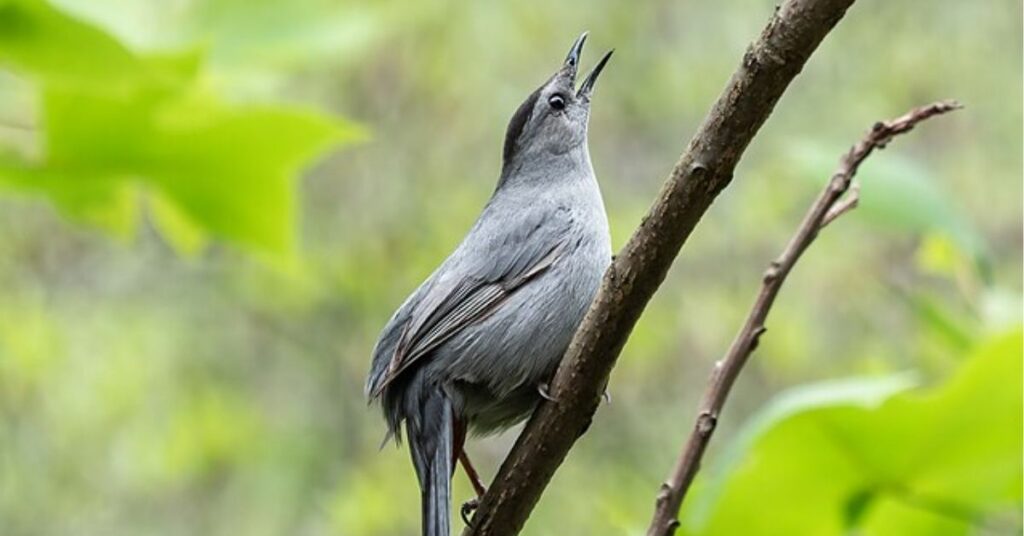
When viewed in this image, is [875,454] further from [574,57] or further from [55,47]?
[574,57]

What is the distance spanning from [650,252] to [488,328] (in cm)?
97

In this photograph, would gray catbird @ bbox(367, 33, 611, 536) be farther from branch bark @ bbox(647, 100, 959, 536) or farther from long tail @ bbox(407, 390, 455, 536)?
branch bark @ bbox(647, 100, 959, 536)

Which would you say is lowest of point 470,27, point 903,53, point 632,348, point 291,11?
point 291,11

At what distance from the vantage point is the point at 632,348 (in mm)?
8062

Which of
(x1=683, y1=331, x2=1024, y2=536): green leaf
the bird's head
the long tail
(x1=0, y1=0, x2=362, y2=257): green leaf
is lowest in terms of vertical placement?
(x1=683, y1=331, x2=1024, y2=536): green leaf

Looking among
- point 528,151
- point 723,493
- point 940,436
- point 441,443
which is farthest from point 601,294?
point 528,151

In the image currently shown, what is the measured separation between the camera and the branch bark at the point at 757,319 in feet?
5.78

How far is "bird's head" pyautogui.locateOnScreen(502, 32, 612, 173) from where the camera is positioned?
3.23 metres

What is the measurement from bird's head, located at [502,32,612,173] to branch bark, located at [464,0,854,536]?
1.38 m

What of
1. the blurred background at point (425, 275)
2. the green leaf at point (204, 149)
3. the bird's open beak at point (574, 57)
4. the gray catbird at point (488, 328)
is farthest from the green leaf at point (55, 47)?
the blurred background at point (425, 275)

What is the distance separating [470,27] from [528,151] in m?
5.29

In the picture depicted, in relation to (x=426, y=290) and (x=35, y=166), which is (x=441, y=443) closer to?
(x=426, y=290)

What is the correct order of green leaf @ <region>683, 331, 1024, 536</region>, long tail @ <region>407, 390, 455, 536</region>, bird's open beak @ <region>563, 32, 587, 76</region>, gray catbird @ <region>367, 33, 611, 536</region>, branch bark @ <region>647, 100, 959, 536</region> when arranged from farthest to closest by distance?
bird's open beak @ <region>563, 32, 587, 76</region> → gray catbird @ <region>367, 33, 611, 536</region> → long tail @ <region>407, 390, 455, 536</region> → green leaf @ <region>683, 331, 1024, 536</region> → branch bark @ <region>647, 100, 959, 536</region>

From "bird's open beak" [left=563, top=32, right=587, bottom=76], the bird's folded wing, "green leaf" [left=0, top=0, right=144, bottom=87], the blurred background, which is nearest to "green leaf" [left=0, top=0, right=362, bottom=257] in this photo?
"green leaf" [left=0, top=0, right=144, bottom=87]
